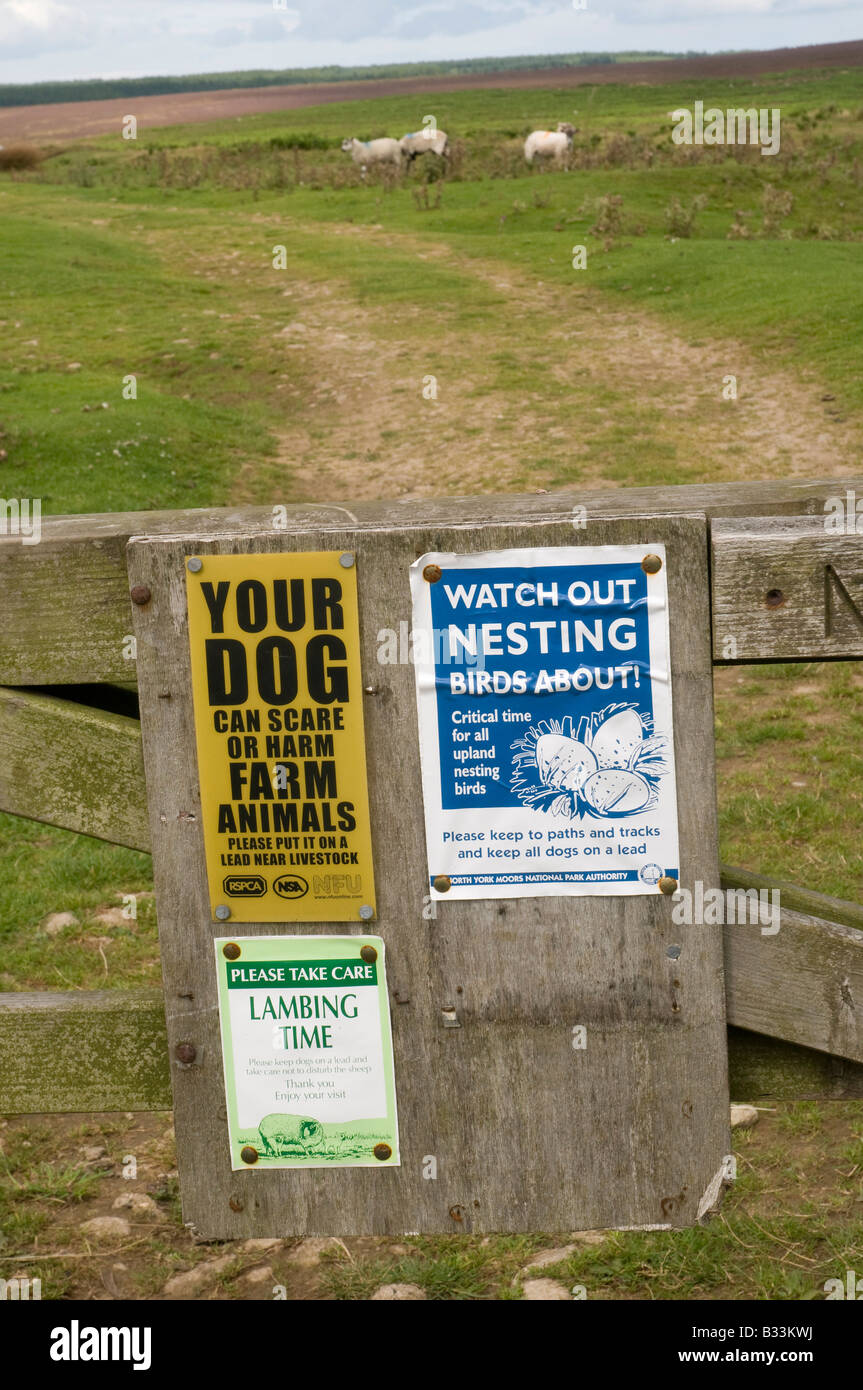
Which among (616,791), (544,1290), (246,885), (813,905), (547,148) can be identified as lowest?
(544,1290)

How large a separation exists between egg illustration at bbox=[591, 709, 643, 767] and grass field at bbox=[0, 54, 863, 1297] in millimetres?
1813

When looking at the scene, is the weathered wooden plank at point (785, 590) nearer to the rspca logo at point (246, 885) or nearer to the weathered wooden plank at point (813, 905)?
the weathered wooden plank at point (813, 905)

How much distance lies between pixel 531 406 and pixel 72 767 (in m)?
12.1

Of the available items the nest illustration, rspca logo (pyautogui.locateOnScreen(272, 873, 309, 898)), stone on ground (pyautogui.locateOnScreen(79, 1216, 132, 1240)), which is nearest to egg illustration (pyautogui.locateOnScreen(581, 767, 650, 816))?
the nest illustration

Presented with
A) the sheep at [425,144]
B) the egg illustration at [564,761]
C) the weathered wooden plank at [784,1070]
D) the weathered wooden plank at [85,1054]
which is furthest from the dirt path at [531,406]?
the sheep at [425,144]

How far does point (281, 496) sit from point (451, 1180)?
10121 mm

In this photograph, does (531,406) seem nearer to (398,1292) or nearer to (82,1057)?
(398,1292)

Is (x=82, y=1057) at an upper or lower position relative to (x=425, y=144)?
lower

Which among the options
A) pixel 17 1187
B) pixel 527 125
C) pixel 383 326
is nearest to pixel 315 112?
pixel 527 125

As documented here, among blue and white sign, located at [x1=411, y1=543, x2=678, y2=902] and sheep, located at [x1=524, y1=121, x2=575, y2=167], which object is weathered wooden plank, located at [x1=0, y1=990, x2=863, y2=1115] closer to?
blue and white sign, located at [x1=411, y1=543, x2=678, y2=902]

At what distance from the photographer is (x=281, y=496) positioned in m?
11.9

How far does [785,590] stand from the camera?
2.05 metres

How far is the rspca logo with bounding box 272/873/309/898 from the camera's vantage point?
216cm

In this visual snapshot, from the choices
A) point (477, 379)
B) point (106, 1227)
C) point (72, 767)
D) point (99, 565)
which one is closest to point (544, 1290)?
point (106, 1227)
